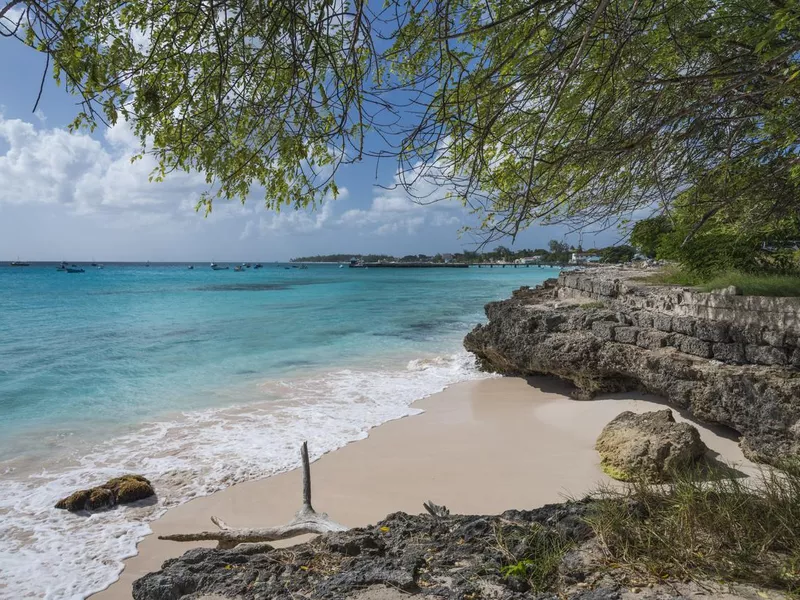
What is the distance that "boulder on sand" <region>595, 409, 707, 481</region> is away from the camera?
5250mm

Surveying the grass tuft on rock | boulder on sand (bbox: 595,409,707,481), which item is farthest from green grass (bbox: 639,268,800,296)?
the grass tuft on rock

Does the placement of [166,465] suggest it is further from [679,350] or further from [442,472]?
[679,350]

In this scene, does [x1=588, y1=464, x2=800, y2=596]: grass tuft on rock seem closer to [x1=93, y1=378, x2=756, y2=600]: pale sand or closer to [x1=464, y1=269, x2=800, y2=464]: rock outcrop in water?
[x1=464, y1=269, x2=800, y2=464]: rock outcrop in water

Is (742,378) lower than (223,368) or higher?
higher

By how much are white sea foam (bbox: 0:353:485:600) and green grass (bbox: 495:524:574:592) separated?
3.96 meters

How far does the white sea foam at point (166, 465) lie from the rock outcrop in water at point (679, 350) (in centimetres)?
279

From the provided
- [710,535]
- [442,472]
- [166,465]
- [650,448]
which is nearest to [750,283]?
[650,448]

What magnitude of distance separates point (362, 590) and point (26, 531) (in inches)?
199

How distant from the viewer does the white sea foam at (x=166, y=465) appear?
15.7 feet

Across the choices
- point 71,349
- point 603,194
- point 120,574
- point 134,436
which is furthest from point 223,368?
point 603,194

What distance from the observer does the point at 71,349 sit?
16766mm

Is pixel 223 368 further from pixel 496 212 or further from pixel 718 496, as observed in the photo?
pixel 718 496

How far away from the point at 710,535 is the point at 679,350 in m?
5.28

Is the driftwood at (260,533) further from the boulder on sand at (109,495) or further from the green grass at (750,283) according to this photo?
the green grass at (750,283)
